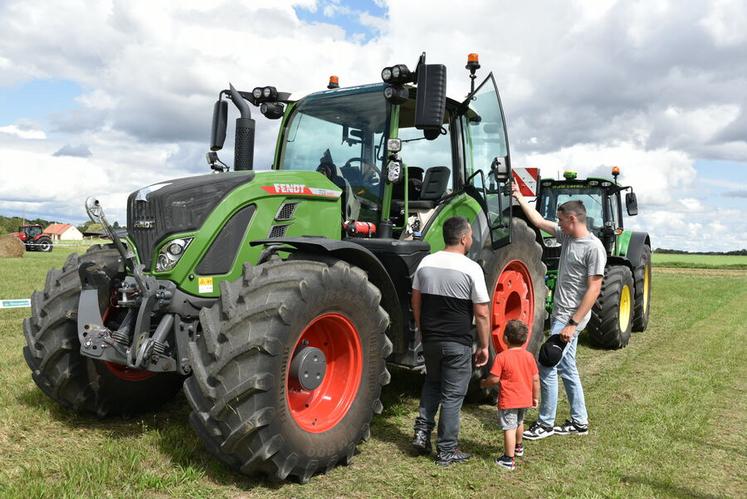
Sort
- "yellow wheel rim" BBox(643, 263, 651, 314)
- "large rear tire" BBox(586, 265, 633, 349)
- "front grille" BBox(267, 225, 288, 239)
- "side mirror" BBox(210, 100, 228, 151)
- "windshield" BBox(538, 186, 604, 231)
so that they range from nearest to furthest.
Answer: "front grille" BBox(267, 225, 288, 239)
"side mirror" BBox(210, 100, 228, 151)
"large rear tire" BBox(586, 265, 633, 349)
"yellow wheel rim" BBox(643, 263, 651, 314)
"windshield" BBox(538, 186, 604, 231)

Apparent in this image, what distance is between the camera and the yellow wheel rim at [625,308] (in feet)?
31.7

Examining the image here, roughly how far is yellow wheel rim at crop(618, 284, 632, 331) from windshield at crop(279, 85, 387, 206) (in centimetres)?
588

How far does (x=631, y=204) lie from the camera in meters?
11.0

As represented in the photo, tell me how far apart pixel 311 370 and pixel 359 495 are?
0.78m

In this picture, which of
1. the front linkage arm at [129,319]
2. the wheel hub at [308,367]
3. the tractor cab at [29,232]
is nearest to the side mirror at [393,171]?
the wheel hub at [308,367]

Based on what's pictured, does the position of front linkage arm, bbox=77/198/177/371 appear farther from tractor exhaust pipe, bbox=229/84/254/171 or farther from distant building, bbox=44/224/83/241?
distant building, bbox=44/224/83/241

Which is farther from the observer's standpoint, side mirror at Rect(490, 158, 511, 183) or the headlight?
side mirror at Rect(490, 158, 511, 183)

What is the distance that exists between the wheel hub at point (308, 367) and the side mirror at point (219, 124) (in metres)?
2.20

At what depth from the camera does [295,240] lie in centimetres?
395

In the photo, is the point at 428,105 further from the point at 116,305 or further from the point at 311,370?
the point at 116,305

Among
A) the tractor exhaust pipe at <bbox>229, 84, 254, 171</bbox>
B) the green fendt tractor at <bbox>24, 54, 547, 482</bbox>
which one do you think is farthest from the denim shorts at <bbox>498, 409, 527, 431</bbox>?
the tractor exhaust pipe at <bbox>229, 84, 254, 171</bbox>

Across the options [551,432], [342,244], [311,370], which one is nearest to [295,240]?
[342,244]

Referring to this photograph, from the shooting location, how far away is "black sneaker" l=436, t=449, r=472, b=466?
4.27m

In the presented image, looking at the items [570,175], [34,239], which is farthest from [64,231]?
[570,175]
